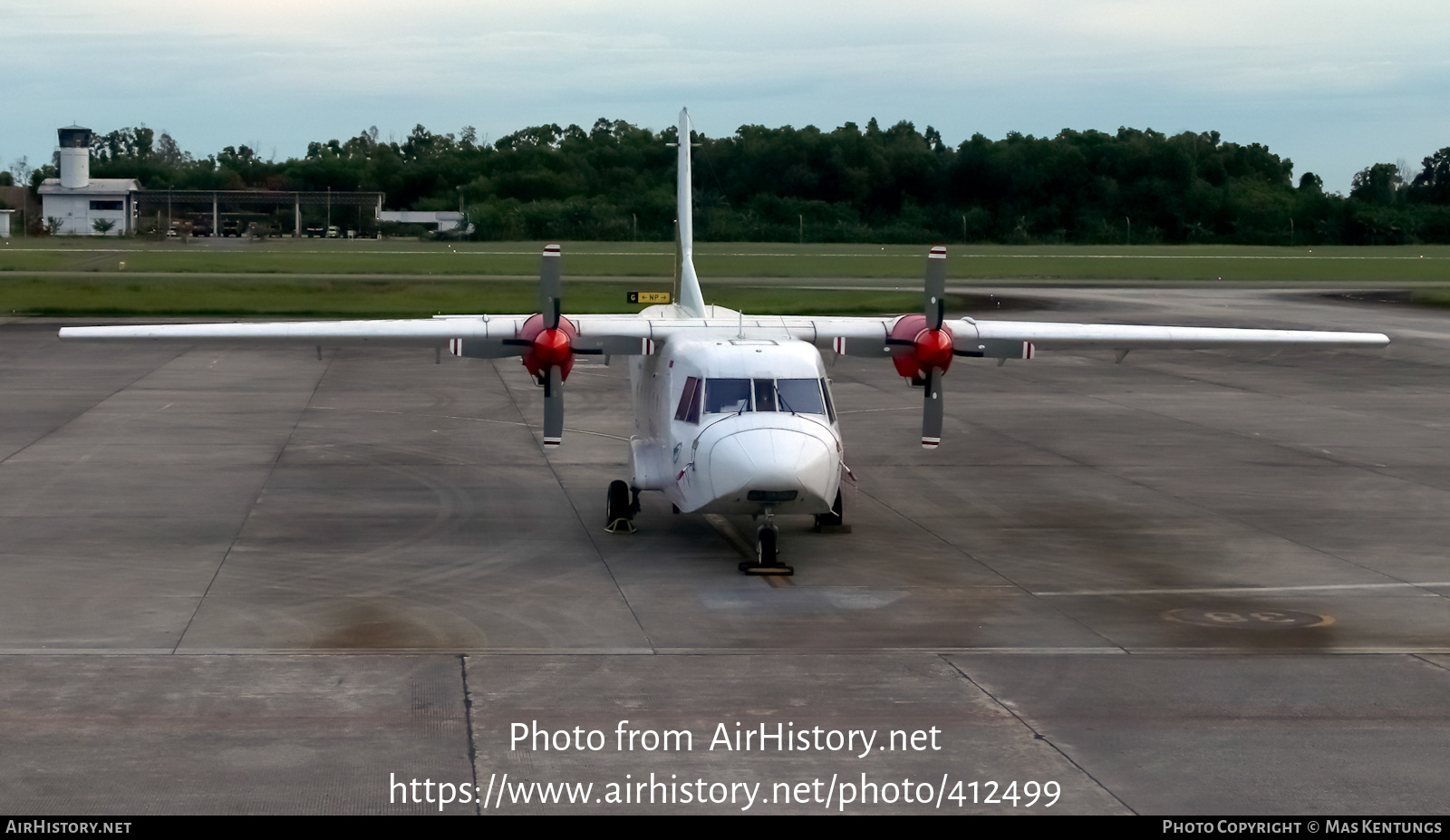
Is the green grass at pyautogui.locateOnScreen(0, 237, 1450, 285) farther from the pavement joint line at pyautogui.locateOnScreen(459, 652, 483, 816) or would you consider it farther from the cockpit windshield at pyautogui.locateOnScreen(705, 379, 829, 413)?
the pavement joint line at pyautogui.locateOnScreen(459, 652, 483, 816)

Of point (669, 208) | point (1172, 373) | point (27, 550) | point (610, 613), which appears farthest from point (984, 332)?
point (669, 208)

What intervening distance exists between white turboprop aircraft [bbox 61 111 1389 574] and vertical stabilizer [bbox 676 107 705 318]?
87 mm

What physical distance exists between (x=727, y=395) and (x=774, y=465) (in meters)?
1.51

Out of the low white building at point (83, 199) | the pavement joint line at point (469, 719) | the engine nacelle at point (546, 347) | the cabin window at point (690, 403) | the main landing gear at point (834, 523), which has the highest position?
the low white building at point (83, 199)

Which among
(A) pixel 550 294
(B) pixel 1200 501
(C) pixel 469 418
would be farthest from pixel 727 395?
(C) pixel 469 418

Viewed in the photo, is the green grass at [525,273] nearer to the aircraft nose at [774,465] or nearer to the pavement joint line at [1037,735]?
the aircraft nose at [774,465]

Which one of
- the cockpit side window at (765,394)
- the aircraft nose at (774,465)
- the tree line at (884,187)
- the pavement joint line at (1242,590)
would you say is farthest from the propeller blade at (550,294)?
the tree line at (884,187)

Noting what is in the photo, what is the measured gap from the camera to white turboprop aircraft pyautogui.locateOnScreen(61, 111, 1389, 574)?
15.5 m

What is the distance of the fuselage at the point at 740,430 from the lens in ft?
50.1

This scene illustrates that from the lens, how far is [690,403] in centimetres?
1672

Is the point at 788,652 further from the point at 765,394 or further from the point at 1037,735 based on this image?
the point at 765,394

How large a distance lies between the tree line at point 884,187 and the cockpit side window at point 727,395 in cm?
7602

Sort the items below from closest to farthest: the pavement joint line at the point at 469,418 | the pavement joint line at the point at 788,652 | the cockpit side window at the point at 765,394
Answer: the pavement joint line at the point at 788,652 < the cockpit side window at the point at 765,394 < the pavement joint line at the point at 469,418

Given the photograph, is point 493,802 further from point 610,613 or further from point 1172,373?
point 1172,373
